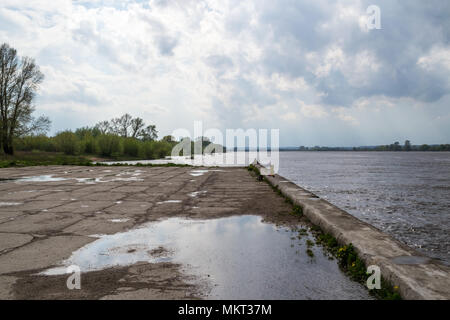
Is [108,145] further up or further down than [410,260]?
further up

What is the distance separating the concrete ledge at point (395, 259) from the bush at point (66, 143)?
57.0 metres

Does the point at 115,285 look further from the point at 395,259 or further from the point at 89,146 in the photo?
the point at 89,146

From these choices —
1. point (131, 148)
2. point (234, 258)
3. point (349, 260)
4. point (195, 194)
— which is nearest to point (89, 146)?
point (131, 148)

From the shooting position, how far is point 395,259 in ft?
10.5

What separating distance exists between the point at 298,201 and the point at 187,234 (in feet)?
10.8

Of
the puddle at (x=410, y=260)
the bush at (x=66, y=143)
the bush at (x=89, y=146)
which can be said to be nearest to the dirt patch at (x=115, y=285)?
the puddle at (x=410, y=260)

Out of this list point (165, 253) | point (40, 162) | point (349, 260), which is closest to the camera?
point (349, 260)

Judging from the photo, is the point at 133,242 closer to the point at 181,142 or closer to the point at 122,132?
the point at 122,132

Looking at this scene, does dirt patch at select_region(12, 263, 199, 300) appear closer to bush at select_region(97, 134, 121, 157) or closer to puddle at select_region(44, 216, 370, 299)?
puddle at select_region(44, 216, 370, 299)

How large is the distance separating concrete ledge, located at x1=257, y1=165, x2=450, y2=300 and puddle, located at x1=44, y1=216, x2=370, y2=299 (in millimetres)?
348

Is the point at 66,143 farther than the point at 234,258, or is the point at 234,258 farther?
the point at 66,143

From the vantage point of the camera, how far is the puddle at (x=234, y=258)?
2898mm

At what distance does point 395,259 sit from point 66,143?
195 feet
